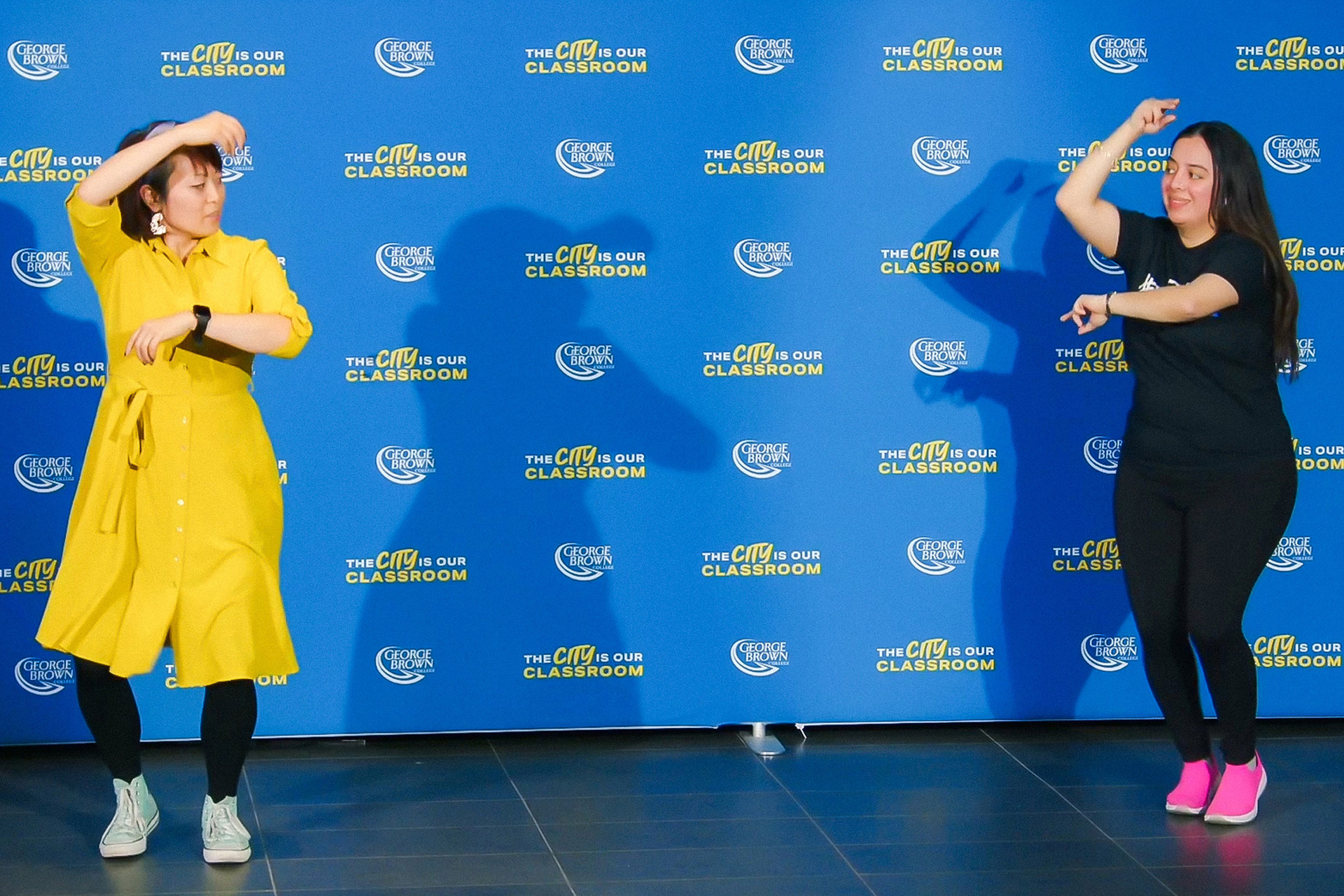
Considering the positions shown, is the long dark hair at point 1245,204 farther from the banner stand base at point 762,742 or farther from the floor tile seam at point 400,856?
the floor tile seam at point 400,856

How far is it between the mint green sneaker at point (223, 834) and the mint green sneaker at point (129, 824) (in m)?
0.15

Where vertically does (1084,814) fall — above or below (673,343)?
below

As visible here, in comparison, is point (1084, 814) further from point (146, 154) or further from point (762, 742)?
point (146, 154)

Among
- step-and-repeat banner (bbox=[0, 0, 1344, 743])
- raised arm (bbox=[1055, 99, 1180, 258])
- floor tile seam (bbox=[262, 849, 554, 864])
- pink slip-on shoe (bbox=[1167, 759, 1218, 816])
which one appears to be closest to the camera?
floor tile seam (bbox=[262, 849, 554, 864])

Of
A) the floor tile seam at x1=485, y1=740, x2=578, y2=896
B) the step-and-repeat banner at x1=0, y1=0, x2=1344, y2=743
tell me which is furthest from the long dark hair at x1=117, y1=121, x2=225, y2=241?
the floor tile seam at x1=485, y1=740, x2=578, y2=896

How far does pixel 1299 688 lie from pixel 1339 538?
18.5 inches

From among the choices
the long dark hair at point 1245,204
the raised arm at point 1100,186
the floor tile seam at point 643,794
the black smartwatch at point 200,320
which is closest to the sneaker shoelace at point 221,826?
the floor tile seam at point 643,794

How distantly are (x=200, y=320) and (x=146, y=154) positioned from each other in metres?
0.36

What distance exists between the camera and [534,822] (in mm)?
3799

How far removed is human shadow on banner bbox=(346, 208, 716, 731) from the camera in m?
4.37

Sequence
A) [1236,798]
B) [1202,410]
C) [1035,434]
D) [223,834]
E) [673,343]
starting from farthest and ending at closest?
[1035,434] < [673,343] < [1236,798] < [1202,410] < [223,834]

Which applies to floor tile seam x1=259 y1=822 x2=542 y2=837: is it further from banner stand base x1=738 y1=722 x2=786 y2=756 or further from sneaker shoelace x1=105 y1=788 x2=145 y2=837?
banner stand base x1=738 y1=722 x2=786 y2=756

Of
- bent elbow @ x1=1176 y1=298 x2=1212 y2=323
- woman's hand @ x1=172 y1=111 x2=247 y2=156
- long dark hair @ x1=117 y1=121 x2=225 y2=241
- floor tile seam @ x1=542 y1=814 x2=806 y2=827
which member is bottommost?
floor tile seam @ x1=542 y1=814 x2=806 y2=827

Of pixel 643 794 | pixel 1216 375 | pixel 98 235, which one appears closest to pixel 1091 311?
pixel 1216 375
